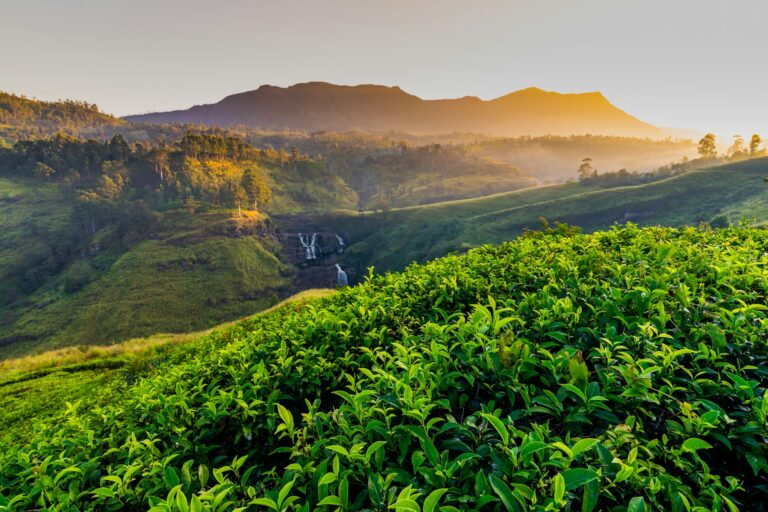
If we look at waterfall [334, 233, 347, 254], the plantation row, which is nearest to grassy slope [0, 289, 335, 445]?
the plantation row

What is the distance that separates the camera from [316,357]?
431cm

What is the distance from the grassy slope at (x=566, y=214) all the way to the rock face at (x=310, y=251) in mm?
6796

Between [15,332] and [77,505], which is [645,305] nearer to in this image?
[77,505]

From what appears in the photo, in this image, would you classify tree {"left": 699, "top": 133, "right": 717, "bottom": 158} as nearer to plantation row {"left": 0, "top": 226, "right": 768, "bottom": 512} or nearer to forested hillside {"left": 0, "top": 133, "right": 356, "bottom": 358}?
forested hillside {"left": 0, "top": 133, "right": 356, "bottom": 358}

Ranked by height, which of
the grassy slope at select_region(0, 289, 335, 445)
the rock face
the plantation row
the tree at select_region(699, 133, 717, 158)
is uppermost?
the tree at select_region(699, 133, 717, 158)

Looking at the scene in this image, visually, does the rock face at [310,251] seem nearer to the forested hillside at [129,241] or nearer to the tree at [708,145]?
the forested hillside at [129,241]

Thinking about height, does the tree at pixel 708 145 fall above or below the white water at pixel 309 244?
above

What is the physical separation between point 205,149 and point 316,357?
18906 centimetres

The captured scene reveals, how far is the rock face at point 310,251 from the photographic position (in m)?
113

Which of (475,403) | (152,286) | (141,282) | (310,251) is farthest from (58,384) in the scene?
(310,251)

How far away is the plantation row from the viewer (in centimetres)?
197

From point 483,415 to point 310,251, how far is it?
128178mm

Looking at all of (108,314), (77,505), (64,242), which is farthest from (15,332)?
(77,505)

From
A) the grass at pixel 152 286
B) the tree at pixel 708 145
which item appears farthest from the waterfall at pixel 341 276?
the tree at pixel 708 145
